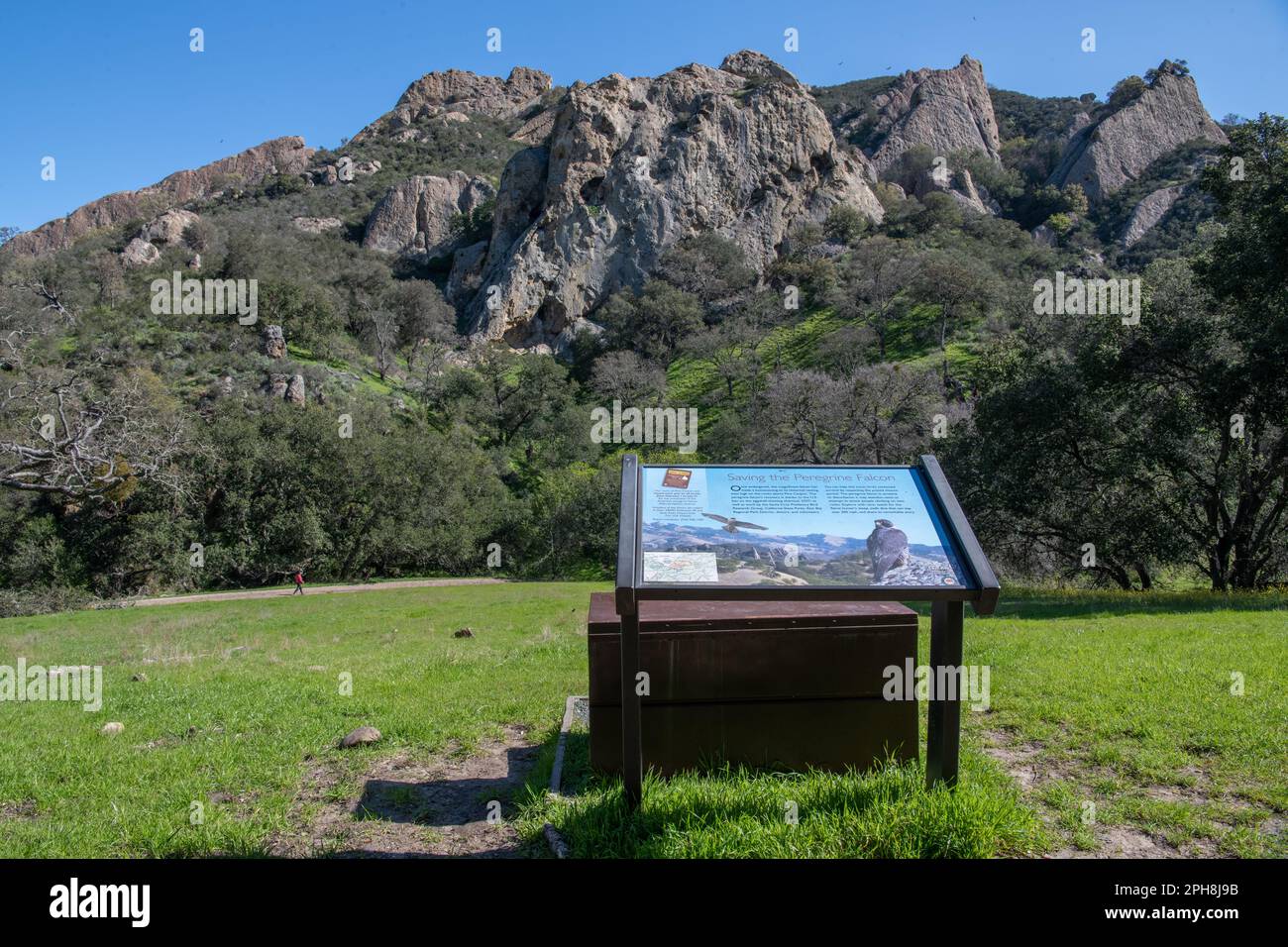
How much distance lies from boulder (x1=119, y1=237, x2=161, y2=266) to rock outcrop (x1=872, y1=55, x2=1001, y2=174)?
91.1 meters

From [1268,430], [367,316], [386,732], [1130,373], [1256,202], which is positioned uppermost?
[367,316]

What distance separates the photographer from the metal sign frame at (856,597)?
3797 millimetres

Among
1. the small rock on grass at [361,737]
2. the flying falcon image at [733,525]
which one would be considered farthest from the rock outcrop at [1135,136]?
the small rock on grass at [361,737]

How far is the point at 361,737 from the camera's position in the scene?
5918mm

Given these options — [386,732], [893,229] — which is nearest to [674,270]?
[893,229]

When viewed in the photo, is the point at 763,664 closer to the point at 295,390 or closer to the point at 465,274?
the point at 295,390

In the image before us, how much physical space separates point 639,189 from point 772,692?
254 feet

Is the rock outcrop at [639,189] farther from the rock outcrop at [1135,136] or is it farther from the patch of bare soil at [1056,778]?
the patch of bare soil at [1056,778]

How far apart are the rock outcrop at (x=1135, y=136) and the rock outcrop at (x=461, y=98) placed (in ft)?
315

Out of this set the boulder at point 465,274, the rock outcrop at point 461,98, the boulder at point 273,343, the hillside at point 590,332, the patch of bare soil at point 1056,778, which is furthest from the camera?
the rock outcrop at point 461,98

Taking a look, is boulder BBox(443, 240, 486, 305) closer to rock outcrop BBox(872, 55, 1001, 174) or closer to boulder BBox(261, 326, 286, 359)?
boulder BBox(261, 326, 286, 359)
